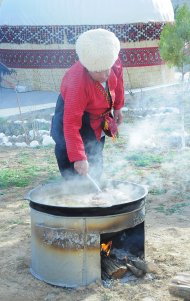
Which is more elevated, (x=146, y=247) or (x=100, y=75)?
(x=100, y=75)

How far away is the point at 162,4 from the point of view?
48.8 ft

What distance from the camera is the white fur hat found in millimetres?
3926

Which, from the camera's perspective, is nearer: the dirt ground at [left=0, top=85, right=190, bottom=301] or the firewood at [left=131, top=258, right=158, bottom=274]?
the dirt ground at [left=0, top=85, right=190, bottom=301]

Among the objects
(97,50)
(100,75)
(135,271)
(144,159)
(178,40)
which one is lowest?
(144,159)

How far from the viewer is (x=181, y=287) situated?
3.60m

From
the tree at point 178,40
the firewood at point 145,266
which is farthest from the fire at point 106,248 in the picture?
the tree at point 178,40

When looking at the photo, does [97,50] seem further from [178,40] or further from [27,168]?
[178,40]

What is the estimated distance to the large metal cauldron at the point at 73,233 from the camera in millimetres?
3854

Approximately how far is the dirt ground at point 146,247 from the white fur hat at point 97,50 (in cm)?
159

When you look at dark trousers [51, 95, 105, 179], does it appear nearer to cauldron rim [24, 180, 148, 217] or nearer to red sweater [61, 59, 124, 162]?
red sweater [61, 59, 124, 162]

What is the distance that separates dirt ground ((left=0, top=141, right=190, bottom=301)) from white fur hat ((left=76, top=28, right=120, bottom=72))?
159 cm

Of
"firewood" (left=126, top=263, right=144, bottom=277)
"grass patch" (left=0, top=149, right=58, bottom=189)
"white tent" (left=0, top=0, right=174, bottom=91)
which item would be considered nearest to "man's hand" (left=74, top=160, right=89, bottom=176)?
"firewood" (left=126, top=263, right=144, bottom=277)

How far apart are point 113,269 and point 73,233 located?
Answer: 47cm

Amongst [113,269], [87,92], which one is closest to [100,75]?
[87,92]
